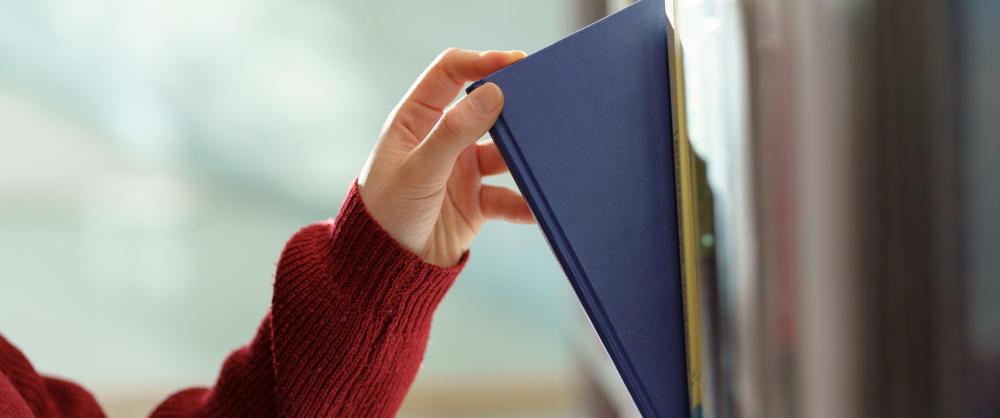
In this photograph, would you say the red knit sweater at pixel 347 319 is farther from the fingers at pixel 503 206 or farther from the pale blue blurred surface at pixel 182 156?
the pale blue blurred surface at pixel 182 156

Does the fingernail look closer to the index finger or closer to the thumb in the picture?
the thumb

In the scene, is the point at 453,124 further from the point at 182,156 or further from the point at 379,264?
the point at 182,156

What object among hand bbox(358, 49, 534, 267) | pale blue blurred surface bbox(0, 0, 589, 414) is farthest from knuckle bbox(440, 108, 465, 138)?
pale blue blurred surface bbox(0, 0, 589, 414)

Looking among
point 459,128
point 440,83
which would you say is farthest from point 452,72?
point 459,128

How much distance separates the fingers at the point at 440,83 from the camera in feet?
1.96

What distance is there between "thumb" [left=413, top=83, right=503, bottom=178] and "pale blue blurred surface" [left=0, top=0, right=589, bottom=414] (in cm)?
225

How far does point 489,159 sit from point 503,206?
0.04 meters

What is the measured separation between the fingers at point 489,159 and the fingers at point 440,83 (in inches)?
2.5

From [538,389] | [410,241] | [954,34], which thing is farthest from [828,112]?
[538,389]

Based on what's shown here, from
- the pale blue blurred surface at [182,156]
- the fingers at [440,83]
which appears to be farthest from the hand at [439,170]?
the pale blue blurred surface at [182,156]

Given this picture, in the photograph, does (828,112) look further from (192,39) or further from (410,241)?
(192,39)

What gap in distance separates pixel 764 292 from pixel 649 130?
6.2 inches

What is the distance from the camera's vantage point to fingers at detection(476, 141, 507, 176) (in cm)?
69

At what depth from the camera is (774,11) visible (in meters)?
0.31
